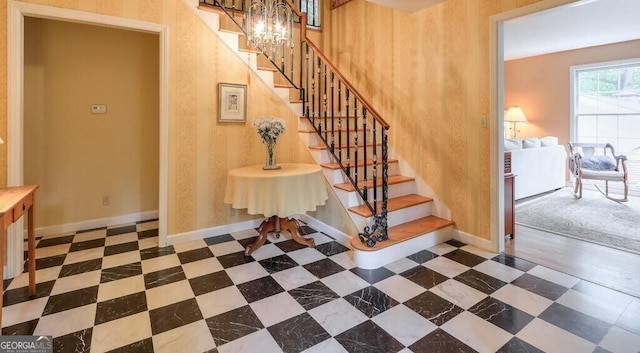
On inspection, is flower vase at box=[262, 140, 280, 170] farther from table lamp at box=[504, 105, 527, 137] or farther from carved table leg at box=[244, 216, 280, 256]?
table lamp at box=[504, 105, 527, 137]

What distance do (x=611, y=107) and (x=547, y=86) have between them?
1172 millimetres

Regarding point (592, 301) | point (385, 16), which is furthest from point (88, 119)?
point (592, 301)

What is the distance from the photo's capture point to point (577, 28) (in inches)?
197

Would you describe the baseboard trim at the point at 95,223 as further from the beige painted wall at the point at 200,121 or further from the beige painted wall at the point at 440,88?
the beige painted wall at the point at 440,88

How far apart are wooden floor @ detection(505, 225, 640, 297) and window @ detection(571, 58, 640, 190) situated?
4042 millimetres

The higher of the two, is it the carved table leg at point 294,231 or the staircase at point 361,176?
the staircase at point 361,176

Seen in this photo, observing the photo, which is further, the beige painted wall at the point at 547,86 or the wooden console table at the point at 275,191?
the beige painted wall at the point at 547,86

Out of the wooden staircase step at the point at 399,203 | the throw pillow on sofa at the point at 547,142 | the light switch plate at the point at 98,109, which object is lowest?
the wooden staircase step at the point at 399,203

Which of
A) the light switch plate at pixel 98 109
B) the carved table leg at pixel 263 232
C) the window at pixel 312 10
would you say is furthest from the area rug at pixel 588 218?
the light switch plate at pixel 98 109

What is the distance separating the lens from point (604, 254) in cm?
290

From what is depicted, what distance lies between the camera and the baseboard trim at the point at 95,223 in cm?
351

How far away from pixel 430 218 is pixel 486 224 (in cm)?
58

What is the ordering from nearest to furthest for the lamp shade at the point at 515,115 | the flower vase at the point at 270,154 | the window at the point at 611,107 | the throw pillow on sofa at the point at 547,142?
the flower vase at the point at 270,154 < the throw pillow on sofa at the point at 547,142 < the window at the point at 611,107 < the lamp shade at the point at 515,115

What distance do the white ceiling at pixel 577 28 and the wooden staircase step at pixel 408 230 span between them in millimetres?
2727
